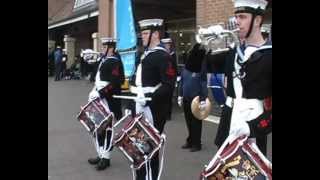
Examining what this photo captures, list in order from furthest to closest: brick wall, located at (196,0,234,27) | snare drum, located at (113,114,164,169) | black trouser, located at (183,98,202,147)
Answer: brick wall, located at (196,0,234,27) → black trouser, located at (183,98,202,147) → snare drum, located at (113,114,164,169)

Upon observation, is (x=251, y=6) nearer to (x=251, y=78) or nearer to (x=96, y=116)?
(x=251, y=78)

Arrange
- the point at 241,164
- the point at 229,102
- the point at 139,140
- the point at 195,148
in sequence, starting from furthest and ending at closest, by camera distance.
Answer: the point at 195,148 < the point at 139,140 < the point at 229,102 < the point at 241,164

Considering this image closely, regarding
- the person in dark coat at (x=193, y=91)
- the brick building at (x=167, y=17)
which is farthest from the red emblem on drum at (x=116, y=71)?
the brick building at (x=167, y=17)

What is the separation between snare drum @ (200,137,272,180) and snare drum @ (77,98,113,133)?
3.02 m

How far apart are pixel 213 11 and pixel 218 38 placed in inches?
245

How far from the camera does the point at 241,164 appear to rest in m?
3.27

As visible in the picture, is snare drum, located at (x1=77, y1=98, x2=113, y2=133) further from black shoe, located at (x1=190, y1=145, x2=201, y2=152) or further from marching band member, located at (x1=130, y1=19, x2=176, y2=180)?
black shoe, located at (x1=190, y1=145, x2=201, y2=152)

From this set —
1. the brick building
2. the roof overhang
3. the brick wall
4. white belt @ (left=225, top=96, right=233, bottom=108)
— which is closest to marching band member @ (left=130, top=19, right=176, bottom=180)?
white belt @ (left=225, top=96, right=233, bottom=108)

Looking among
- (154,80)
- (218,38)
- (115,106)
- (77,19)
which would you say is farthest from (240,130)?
(77,19)

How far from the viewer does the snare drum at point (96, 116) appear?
246 inches

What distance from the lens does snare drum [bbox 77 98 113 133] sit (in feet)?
20.5

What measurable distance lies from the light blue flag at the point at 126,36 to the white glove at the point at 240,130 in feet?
25.4

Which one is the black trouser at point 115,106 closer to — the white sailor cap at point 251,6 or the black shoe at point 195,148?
the black shoe at point 195,148
